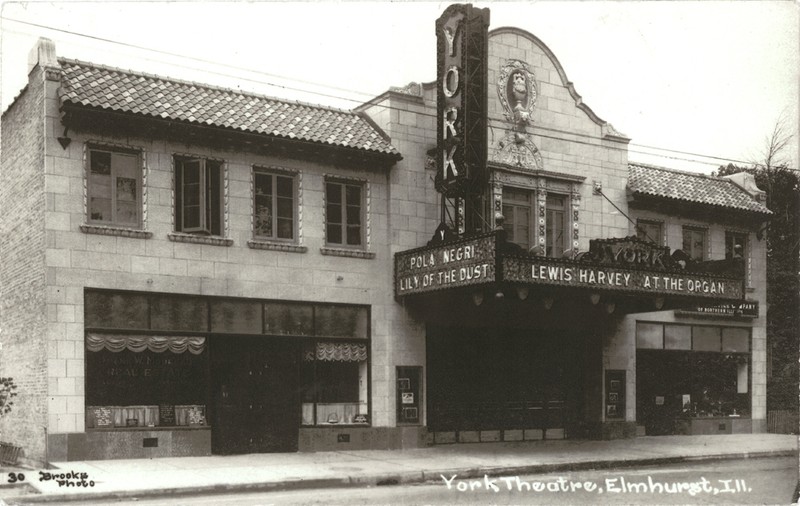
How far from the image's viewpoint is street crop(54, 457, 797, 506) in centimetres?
1417

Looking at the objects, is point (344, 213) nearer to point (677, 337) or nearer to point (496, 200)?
point (496, 200)

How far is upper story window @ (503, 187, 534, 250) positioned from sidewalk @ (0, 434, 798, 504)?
5593mm

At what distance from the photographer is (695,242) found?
1126 inches

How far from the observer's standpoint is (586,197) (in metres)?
25.6

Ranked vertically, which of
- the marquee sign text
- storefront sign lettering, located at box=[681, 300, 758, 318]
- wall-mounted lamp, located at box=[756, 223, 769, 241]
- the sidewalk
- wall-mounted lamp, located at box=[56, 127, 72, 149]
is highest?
wall-mounted lamp, located at box=[56, 127, 72, 149]

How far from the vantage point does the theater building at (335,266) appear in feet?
61.2

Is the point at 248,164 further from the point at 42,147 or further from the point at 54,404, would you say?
the point at 54,404

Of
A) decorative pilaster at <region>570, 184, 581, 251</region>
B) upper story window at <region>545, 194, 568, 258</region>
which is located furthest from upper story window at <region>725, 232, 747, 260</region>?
upper story window at <region>545, 194, 568, 258</region>

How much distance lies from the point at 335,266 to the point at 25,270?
7069 millimetres

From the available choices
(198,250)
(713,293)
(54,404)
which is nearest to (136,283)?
(198,250)

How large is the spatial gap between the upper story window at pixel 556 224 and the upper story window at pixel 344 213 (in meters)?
5.64

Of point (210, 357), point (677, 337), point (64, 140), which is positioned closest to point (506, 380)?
point (677, 337)

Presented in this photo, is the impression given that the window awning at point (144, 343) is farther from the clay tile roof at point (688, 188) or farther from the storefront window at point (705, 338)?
the storefront window at point (705, 338)

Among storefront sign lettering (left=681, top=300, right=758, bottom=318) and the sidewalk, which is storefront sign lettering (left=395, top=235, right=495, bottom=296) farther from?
storefront sign lettering (left=681, top=300, right=758, bottom=318)
